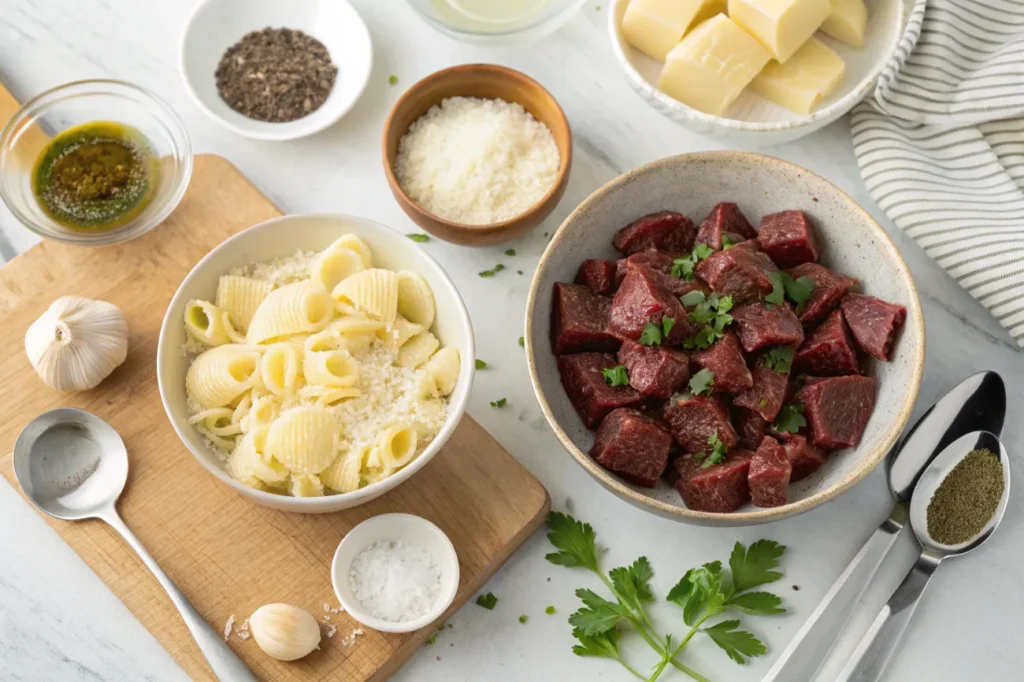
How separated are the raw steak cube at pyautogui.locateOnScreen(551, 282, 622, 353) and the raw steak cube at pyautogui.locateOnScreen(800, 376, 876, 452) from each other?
50 cm

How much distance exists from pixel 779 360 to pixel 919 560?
25.4 inches

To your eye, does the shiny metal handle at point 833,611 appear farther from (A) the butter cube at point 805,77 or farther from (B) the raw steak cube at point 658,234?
(A) the butter cube at point 805,77

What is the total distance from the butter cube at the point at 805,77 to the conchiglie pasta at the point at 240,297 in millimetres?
1580

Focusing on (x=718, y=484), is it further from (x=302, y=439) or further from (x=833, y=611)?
(x=302, y=439)

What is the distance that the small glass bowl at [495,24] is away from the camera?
281 centimetres

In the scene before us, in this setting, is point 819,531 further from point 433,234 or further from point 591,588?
point 433,234

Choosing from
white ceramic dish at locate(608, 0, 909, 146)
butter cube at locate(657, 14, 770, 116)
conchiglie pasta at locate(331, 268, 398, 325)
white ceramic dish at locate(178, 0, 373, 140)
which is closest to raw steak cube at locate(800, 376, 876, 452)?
white ceramic dish at locate(608, 0, 909, 146)

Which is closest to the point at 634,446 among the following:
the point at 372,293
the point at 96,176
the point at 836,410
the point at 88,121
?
the point at 836,410

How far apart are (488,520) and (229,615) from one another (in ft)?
2.23

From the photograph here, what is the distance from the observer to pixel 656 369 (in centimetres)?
222

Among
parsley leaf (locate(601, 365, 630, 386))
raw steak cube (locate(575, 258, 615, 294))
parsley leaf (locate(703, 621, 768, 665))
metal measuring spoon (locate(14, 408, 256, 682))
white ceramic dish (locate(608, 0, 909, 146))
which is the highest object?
white ceramic dish (locate(608, 0, 909, 146))

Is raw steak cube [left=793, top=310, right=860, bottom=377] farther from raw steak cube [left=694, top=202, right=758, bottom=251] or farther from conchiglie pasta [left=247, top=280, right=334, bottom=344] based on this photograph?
conchiglie pasta [left=247, top=280, right=334, bottom=344]

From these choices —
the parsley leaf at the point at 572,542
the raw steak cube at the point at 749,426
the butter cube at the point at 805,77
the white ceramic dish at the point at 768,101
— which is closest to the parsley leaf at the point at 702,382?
the raw steak cube at the point at 749,426

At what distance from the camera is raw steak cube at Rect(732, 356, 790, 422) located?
2217 millimetres
